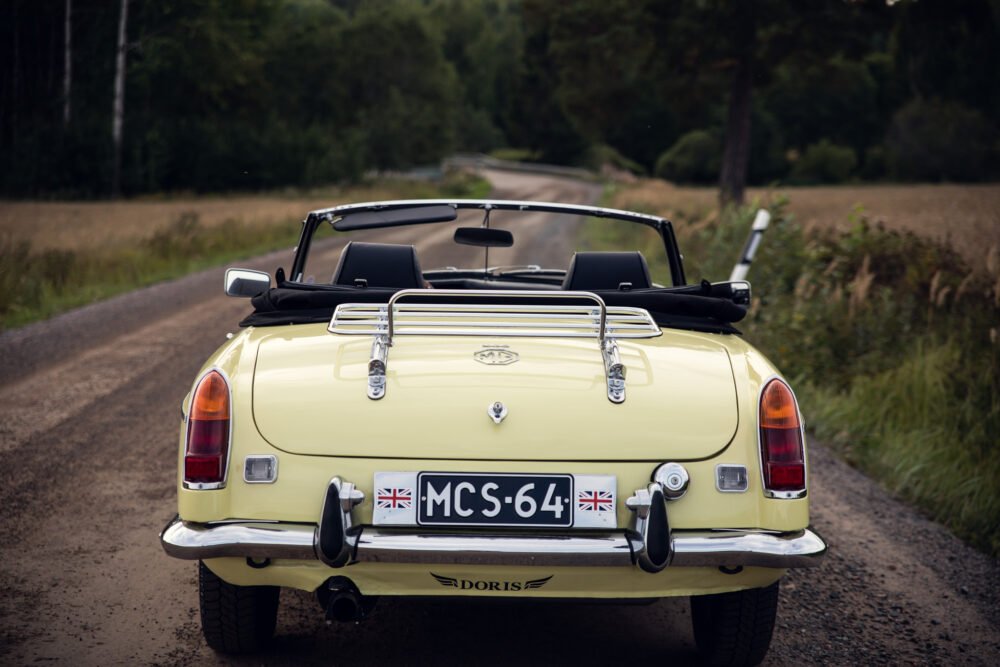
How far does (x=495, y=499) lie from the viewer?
9.22ft

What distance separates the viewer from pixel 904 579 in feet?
13.7

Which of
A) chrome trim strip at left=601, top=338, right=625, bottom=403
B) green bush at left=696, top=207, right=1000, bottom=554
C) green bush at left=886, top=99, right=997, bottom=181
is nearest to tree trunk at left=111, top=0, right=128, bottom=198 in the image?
green bush at left=696, top=207, right=1000, bottom=554

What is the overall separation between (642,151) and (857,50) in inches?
1963

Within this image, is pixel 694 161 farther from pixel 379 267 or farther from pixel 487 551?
pixel 487 551

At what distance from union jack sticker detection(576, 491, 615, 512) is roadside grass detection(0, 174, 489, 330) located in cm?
956

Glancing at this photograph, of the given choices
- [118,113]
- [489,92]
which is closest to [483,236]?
[118,113]

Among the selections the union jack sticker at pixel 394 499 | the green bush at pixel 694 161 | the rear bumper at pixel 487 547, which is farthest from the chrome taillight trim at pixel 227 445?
the green bush at pixel 694 161

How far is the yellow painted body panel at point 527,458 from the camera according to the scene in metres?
2.81

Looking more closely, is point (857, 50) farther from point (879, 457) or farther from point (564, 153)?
point (564, 153)

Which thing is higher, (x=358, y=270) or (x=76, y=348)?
(x=358, y=270)

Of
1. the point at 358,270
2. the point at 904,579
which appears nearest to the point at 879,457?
the point at 904,579

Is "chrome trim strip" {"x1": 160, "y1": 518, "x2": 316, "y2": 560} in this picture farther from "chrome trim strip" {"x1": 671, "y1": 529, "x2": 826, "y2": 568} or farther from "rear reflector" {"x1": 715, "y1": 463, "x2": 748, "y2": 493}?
"rear reflector" {"x1": 715, "y1": 463, "x2": 748, "y2": 493}

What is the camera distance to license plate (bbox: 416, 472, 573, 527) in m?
2.80

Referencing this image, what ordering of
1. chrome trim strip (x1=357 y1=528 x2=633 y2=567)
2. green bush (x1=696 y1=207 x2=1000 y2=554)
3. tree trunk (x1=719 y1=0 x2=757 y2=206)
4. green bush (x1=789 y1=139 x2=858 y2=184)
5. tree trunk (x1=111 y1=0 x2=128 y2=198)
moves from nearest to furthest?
chrome trim strip (x1=357 y1=528 x2=633 y2=567) < green bush (x1=696 y1=207 x2=1000 y2=554) < tree trunk (x1=719 y1=0 x2=757 y2=206) < tree trunk (x1=111 y1=0 x2=128 y2=198) < green bush (x1=789 y1=139 x2=858 y2=184)
